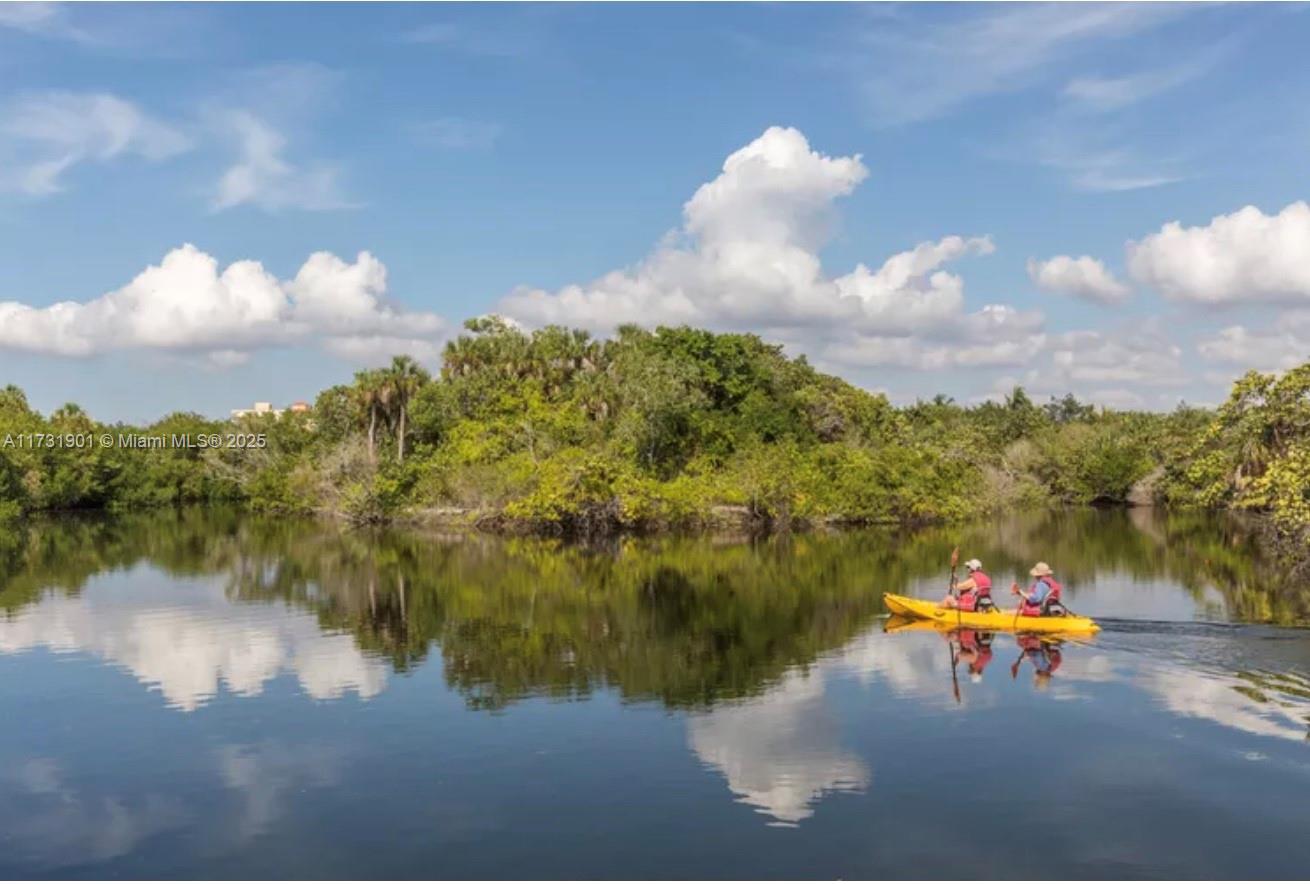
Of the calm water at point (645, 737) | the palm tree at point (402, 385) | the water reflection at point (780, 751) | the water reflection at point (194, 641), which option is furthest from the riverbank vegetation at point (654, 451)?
the water reflection at point (780, 751)

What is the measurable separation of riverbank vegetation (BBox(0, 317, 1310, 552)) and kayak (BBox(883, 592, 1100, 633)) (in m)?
17.6

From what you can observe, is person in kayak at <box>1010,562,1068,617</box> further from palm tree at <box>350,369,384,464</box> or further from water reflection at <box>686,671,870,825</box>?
palm tree at <box>350,369,384,464</box>

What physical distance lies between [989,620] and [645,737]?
11032 mm

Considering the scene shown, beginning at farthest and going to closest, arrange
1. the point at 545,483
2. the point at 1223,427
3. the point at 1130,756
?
1. the point at 545,483
2. the point at 1223,427
3. the point at 1130,756

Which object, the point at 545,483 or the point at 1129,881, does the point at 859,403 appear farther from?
the point at 1129,881

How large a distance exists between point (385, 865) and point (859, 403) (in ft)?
197

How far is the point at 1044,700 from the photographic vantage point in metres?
18.6

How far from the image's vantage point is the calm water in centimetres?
1230

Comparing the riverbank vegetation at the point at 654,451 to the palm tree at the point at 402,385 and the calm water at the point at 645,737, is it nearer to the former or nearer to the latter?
the palm tree at the point at 402,385

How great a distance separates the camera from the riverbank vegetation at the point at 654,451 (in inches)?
2140

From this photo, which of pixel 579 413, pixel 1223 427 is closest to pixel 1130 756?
pixel 1223 427

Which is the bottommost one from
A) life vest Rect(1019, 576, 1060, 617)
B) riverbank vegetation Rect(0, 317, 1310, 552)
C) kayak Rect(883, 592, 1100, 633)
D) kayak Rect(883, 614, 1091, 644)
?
kayak Rect(883, 614, 1091, 644)

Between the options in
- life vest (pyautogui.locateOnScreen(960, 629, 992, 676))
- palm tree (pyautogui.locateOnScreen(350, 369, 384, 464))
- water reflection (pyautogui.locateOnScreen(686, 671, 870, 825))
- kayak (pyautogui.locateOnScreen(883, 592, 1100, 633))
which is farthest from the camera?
palm tree (pyautogui.locateOnScreen(350, 369, 384, 464))

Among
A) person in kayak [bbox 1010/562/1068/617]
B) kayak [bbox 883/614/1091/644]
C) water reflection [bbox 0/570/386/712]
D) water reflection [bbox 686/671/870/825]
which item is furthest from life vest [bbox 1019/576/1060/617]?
water reflection [bbox 0/570/386/712]
